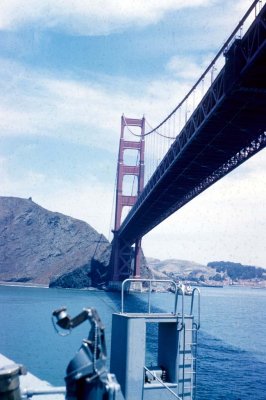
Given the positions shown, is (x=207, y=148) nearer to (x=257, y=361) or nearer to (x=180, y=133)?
(x=180, y=133)

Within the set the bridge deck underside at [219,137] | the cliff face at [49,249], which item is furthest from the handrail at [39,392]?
the cliff face at [49,249]

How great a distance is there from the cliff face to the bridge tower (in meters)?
25.8

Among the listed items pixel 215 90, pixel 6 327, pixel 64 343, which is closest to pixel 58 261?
pixel 6 327

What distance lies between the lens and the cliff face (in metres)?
132

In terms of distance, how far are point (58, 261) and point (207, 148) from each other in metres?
129

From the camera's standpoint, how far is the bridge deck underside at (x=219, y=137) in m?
23.0

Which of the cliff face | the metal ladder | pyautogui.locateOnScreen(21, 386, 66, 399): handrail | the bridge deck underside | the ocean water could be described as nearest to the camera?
pyautogui.locateOnScreen(21, 386, 66, 399): handrail

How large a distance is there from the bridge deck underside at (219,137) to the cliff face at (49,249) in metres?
79.8

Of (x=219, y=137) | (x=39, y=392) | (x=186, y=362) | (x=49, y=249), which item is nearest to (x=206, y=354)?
(x=219, y=137)

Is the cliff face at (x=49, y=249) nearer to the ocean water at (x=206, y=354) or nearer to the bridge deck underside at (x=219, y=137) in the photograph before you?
the ocean water at (x=206, y=354)

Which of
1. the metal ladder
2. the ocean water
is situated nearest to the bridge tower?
the ocean water

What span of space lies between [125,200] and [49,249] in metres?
82.5

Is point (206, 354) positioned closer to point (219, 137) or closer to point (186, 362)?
point (219, 137)

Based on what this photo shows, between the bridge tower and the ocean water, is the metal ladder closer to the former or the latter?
the ocean water
